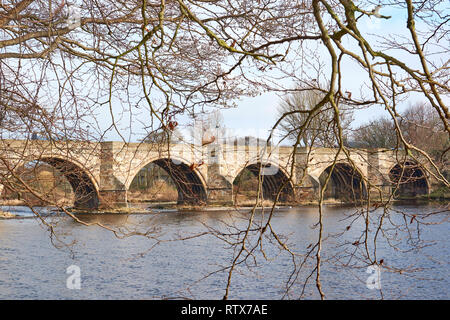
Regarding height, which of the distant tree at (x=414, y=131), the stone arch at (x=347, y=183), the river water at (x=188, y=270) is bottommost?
the river water at (x=188, y=270)

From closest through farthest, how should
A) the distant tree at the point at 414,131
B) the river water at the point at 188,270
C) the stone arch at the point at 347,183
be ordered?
the stone arch at the point at 347,183 → the distant tree at the point at 414,131 → the river water at the point at 188,270

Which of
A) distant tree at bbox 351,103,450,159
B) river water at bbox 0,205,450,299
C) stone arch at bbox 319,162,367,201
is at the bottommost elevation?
river water at bbox 0,205,450,299

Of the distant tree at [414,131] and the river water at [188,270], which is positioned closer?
the distant tree at [414,131]

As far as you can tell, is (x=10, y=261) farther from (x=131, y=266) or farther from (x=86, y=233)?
(x=86, y=233)

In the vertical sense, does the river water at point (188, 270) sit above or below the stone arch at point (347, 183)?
below

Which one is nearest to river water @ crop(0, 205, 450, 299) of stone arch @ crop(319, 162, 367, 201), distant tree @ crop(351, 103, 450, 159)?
stone arch @ crop(319, 162, 367, 201)

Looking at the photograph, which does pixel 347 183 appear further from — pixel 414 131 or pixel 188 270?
pixel 188 270

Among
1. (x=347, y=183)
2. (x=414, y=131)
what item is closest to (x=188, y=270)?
(x=414, y=131)

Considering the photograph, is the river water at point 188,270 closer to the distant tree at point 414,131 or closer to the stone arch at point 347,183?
the stone arch at point 347,183

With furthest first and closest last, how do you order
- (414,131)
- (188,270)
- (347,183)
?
(188,270) → (414,131) → (347,183)

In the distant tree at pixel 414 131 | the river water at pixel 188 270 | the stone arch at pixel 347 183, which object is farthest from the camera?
the river water at pixel 188 270

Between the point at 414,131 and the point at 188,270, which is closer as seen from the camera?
the point at 414,131

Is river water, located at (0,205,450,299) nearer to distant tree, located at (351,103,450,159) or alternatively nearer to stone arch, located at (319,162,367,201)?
stone arch, located at (319,162,367,201)

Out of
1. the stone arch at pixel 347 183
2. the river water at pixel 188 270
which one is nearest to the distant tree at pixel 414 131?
the stone arch at pixel 347 183
